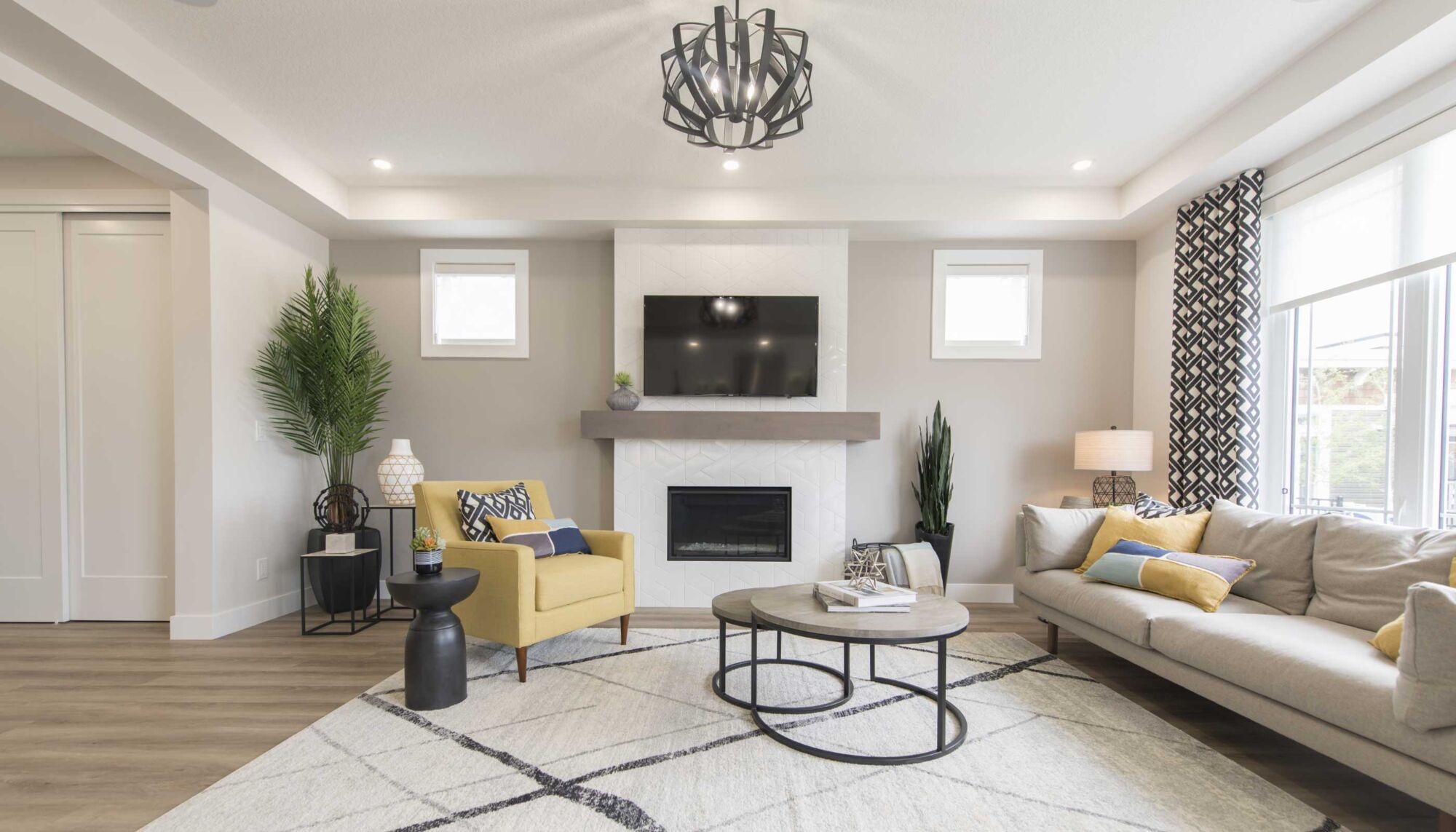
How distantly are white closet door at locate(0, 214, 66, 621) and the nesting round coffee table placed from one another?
3.99m

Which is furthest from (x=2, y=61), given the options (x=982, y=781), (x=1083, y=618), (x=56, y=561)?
(x=1083, y=618)

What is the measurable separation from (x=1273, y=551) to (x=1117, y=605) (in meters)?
0.71

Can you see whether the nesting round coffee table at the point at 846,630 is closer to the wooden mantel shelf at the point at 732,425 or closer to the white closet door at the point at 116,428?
the wooden mantel shelf at the point at 732,425

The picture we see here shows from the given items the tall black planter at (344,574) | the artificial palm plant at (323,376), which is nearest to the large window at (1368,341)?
the tall black planter at (344,574)

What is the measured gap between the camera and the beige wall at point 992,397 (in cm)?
463

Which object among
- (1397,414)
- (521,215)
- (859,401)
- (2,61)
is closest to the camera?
(2,61)

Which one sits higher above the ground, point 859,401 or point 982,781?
point 859,401

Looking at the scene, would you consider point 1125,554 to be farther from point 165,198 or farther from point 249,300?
point 165,198

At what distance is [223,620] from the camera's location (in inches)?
141

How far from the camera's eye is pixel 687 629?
12.3 ft

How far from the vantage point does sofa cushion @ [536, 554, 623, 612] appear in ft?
9.70

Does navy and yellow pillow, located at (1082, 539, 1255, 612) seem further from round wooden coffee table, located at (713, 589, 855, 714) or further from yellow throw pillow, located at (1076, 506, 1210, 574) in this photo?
round wooden coffee table, located at (713, 589, 855, 714)

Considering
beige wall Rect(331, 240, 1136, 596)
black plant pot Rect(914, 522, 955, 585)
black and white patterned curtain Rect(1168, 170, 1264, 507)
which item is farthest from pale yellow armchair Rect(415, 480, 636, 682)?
black and white patterned curtain Rect(1168, 170, 1264, 507)

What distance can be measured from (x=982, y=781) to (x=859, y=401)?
9.66 ft
